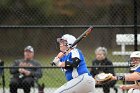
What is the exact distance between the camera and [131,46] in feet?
40.8

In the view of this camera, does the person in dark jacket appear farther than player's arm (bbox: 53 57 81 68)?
Yes

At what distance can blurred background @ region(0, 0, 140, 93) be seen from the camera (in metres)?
12.2

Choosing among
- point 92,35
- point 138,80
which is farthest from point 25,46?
point 138,80

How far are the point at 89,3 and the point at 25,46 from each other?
4.69 feet

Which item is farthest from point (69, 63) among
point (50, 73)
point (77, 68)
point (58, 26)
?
point (50, 73)

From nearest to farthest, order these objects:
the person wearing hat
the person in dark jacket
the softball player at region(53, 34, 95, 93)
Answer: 1. the softball player at region(53, 34, 95, 93)
2. the person in dark jacket
3. the person wearing hat

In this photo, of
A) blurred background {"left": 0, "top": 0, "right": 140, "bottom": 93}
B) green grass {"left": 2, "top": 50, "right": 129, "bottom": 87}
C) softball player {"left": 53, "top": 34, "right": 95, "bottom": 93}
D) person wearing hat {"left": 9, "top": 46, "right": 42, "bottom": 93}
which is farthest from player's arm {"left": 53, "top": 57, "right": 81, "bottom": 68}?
green grass {"left": 2, "top": 50, "right": 129, "bottom": 87}

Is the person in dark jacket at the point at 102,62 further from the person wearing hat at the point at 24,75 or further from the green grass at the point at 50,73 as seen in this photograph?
the person wearing hat at the point at 24,75

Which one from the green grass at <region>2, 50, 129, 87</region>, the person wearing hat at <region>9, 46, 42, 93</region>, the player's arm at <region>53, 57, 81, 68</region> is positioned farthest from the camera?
the green grass at <region>2, 50, 129, 87</region>

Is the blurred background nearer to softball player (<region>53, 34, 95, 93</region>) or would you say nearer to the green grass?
the green grass

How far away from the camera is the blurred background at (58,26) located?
480 inches

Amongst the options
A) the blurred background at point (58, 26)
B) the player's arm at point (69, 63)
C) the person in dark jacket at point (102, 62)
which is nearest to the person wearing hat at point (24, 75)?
the blurred background at point (58, 26)

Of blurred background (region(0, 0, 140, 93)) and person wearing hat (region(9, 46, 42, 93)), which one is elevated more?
blurred background (region(0, 0, 140, 93))

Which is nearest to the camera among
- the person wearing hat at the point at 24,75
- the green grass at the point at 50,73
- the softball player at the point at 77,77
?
Result: the softball player at the point at 77,77
